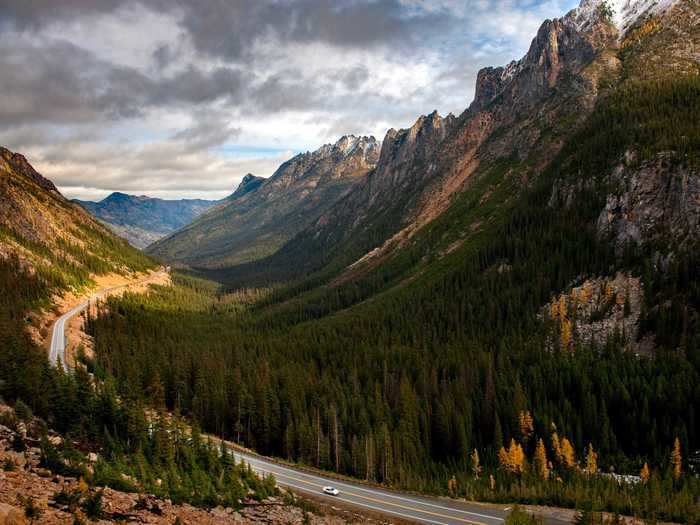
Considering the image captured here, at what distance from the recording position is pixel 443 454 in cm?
10462

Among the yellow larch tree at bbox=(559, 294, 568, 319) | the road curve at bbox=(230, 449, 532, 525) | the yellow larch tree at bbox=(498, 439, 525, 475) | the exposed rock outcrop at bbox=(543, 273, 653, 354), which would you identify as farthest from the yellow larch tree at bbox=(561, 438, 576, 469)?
the yellow larch tree at bbox=(559, 294, 568, 319)

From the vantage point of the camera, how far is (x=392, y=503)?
61.4 m

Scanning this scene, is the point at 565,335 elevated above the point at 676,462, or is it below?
above

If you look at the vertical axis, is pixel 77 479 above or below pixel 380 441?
above

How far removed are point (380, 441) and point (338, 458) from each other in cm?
893

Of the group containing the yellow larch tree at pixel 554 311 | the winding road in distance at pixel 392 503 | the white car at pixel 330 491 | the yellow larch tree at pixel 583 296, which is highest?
the yellow larch tree at pixel 583 296

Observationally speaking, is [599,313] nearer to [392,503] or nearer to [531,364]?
[531,364]

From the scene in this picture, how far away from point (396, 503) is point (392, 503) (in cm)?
56

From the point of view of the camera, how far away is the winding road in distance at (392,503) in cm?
5634

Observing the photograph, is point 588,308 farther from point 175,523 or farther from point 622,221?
point 175,523

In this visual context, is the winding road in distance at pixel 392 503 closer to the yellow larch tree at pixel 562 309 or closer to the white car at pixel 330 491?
the white car at pixel 330 491

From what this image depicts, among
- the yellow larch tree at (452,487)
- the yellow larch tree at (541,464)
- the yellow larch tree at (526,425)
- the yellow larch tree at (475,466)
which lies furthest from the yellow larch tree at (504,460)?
the yellow larch tree at (452,487)

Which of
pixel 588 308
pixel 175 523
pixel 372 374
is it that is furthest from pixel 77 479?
pixel 588 308

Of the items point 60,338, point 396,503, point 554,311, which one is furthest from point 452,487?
point 60,338
